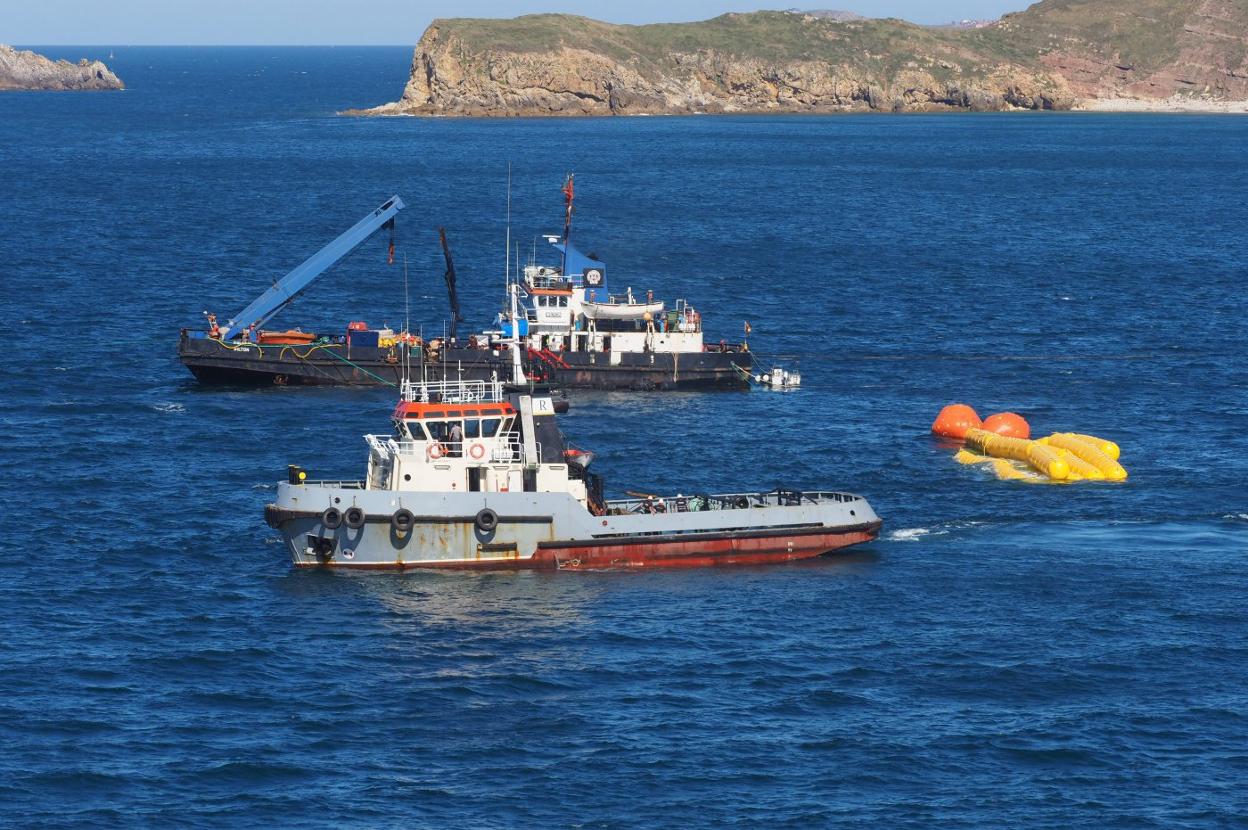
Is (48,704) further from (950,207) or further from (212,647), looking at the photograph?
(950,207)

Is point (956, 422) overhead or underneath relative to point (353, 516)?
underneath

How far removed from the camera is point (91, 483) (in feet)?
237

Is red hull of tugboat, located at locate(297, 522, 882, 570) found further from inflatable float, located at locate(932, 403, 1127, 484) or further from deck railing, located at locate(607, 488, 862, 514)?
inflatable float, located at locate(932, 403, 1127, 484)

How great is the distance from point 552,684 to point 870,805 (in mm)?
10906

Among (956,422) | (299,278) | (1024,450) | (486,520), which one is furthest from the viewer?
(299,278)

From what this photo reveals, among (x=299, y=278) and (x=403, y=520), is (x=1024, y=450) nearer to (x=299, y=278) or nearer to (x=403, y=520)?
(x=403, y=520)

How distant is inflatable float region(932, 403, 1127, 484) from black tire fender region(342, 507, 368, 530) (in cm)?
2800

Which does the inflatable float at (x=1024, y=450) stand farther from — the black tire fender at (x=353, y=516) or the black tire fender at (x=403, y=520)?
the black tire fender at (x=353, y=516)

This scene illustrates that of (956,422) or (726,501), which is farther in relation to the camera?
(956,422)

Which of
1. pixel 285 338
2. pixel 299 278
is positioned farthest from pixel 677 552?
pixel 299 278

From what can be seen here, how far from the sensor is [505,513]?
59531mm

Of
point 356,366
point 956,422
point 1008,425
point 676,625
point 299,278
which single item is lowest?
point 676,625

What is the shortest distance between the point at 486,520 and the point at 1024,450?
86.9 ft

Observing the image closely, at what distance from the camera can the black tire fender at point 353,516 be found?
58.4 m
